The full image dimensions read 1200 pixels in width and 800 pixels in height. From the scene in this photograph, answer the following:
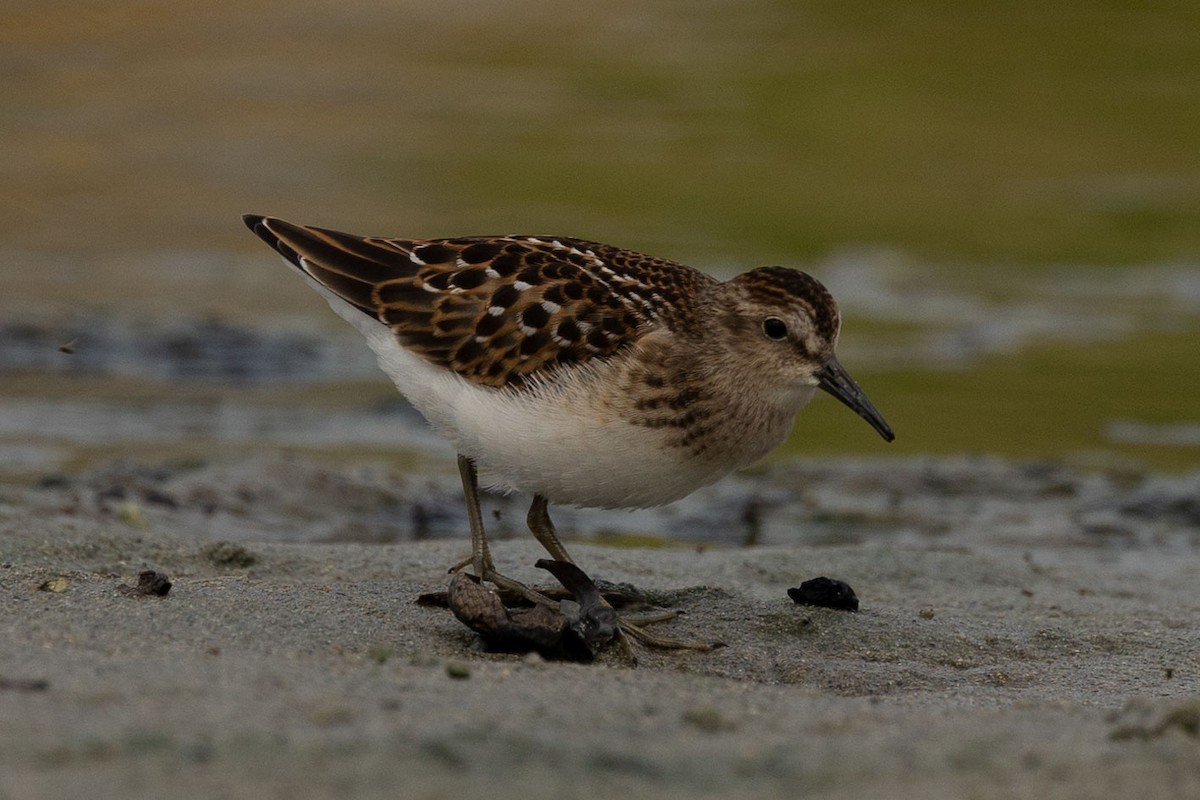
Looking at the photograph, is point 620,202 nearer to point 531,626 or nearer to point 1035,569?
point 1035,569

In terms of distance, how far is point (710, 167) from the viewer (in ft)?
59.2

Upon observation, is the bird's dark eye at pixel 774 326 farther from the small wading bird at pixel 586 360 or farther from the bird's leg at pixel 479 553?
the bird's leg at pixel 479 553

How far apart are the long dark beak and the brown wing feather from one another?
0.59m

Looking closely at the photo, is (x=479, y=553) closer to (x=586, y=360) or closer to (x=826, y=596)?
(x=586, y=360)

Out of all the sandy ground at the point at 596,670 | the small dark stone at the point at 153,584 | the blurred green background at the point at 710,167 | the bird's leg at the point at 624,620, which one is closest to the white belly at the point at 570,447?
the bird's leg at the point at 624,620

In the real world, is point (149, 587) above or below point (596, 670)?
below

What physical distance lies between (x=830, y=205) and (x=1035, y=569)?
10.1m

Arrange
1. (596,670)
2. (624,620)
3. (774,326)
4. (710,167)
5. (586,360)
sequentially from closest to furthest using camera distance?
(596,670)
(624,620)
(586,360)
(774,326)
(710,167)

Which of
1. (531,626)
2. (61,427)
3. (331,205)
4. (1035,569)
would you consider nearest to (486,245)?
(531,626)

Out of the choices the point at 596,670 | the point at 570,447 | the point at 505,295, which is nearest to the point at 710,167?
the point at 505,295

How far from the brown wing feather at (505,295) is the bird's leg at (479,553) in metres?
0.58

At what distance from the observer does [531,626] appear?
514cm

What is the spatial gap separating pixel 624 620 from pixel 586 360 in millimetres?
911

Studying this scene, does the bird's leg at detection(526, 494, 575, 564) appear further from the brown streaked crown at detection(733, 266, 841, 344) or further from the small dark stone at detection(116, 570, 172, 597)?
the small dark stone at detection(116, 570, 172, 597)
